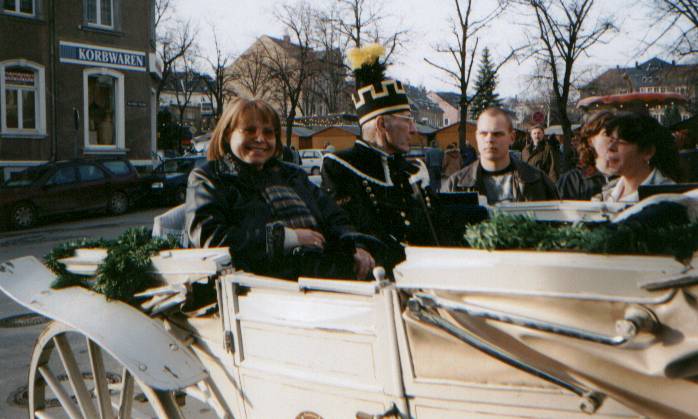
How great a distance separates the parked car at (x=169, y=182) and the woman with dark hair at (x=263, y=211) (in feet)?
47.7

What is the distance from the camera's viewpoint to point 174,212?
3414mm

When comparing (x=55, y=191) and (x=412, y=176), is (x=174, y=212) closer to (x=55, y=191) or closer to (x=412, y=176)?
(x=412, y=176)

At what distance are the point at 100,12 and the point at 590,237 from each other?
22294 millimetres

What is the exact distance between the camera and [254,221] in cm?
268

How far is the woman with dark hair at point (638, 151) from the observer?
331 cm

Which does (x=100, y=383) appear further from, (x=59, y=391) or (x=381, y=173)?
(x=381, y=173)

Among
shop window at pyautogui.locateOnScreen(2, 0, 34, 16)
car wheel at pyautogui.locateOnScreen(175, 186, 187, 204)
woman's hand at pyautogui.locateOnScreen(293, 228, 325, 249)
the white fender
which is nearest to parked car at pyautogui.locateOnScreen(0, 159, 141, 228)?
car wheel at pyautogui.locateOnScreen(175, 186, 187, 204)

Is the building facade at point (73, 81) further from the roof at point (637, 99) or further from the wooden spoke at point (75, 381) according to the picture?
the wooden spoke at point (75, 381)

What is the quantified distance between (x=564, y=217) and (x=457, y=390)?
1.18 meters

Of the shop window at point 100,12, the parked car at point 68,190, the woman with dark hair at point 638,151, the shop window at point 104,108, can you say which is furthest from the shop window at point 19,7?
the woman with dark hair at point 638,151

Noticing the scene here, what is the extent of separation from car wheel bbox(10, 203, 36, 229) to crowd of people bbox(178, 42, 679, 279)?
11645 mm

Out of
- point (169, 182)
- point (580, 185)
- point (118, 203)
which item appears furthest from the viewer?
point (169, 182)

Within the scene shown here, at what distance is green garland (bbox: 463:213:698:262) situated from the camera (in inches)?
59.0

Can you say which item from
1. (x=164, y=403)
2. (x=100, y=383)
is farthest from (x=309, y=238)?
(x=100, y=383)
